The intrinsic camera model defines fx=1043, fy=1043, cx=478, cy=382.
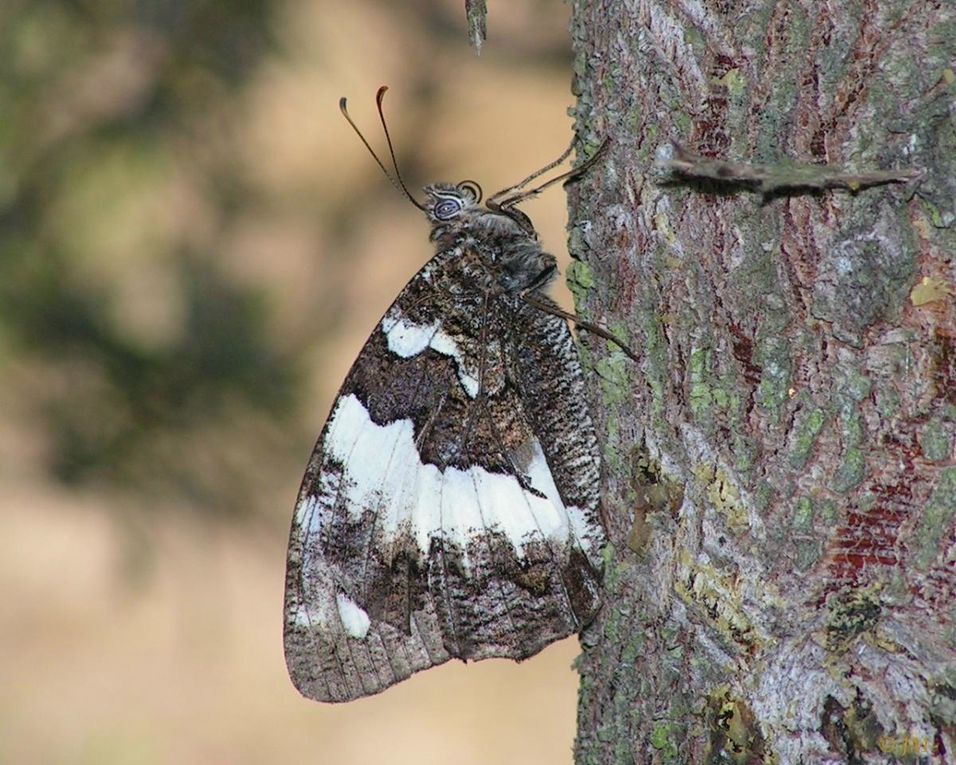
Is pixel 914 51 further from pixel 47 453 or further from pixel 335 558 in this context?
pixel 47 453

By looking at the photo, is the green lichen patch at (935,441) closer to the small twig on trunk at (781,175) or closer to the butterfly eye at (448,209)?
the small twig on trunk at (781,175)

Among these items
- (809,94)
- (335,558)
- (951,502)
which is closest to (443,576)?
(335,558)

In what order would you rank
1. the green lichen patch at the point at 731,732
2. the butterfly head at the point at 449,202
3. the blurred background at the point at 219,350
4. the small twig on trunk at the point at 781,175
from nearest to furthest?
the small twig on trunk at the point at 781,175 < the green lichen patch at the point at 731,732 < the butterfly head at the point at 449,202 < the blurred background at the point at 219,350

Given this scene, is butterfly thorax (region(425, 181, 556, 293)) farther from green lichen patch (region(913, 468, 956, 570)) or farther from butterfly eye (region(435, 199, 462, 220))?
green lichen patch (region(913, 468, 956, 570))

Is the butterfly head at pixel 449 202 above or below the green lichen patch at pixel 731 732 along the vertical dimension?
above

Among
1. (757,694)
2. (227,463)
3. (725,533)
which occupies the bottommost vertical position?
(757,694)

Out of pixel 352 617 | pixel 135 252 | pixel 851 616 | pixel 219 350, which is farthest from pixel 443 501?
pixel 135 252

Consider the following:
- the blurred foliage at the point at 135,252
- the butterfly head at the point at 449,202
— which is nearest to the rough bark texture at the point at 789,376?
the butterfly head at the point at 449,202
